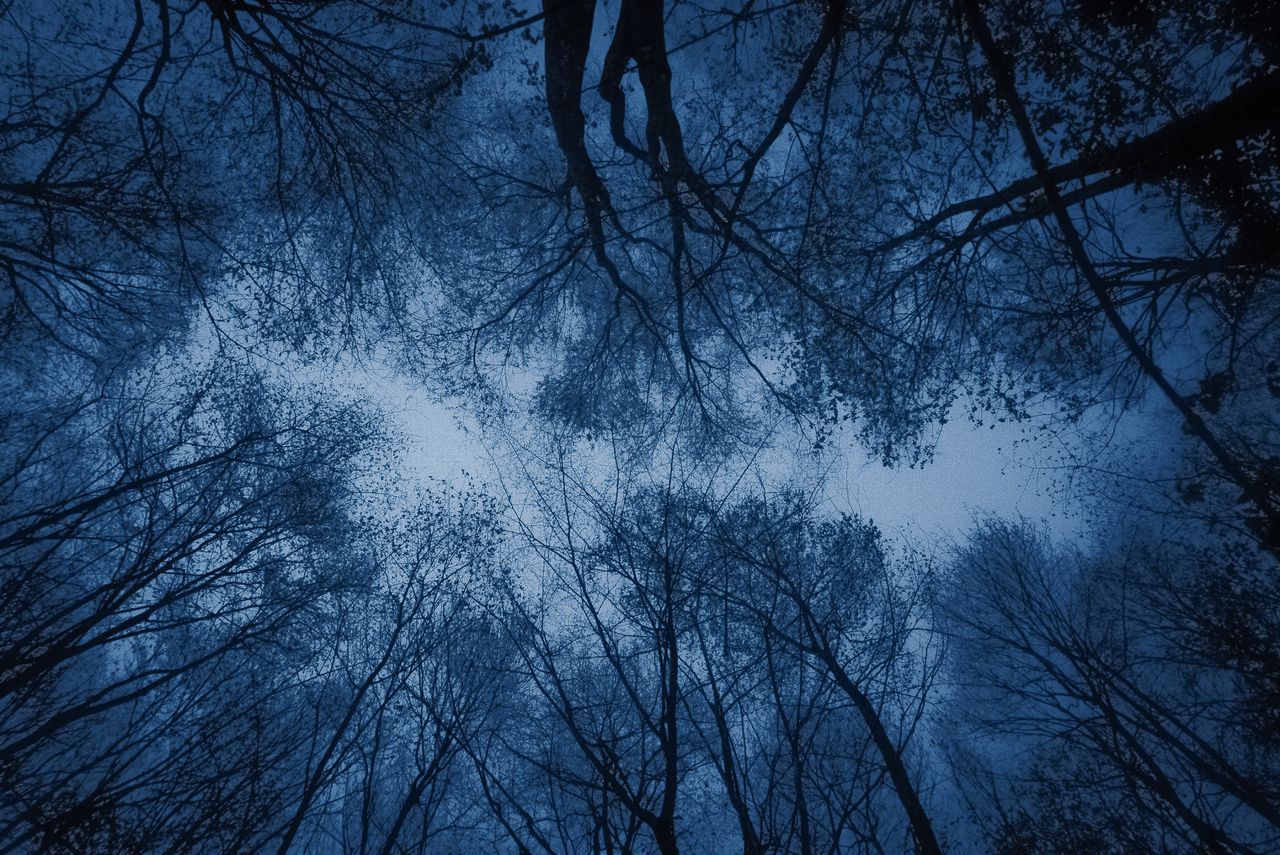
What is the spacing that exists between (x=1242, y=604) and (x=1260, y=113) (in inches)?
243

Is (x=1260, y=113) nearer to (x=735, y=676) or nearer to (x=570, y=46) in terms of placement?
(x=570, y=46)

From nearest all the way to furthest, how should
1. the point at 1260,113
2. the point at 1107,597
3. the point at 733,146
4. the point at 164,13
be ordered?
the point at 164,13 → the point at 1260,113 → the point at 733,146 → the point at 1107,597

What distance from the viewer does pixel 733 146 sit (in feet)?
18.6

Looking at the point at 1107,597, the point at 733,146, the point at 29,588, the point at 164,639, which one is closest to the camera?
the point at 29,588

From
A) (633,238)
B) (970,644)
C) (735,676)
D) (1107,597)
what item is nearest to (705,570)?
(735,676)

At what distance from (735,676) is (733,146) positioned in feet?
18.9

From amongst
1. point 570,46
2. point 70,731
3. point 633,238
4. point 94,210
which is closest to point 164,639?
point 70,731

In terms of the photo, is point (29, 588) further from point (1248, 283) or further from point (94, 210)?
point (1248, 283)

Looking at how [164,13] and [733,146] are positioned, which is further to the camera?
[733,146]

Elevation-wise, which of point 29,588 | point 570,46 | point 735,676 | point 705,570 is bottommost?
point 735,676

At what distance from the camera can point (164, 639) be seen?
669cm

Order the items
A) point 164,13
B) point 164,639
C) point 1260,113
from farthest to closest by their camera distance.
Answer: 1. point 164,639
2. point 1260,113
3. point 164,13

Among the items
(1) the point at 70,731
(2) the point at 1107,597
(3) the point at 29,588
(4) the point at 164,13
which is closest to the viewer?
(4) the point at 164,13

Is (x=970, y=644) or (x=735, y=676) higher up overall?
(x=970, y=644)
